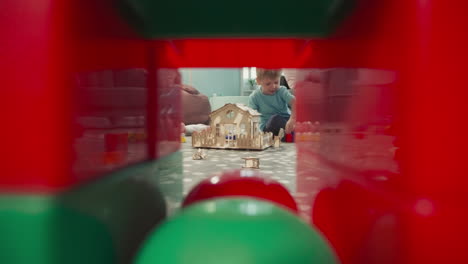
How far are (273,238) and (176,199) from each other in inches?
19.7

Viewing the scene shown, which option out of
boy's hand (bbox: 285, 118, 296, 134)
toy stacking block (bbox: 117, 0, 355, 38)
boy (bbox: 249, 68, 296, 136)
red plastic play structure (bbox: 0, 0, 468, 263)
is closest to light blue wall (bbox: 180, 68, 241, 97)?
boy (bbox: 249, 68, 296, 136)

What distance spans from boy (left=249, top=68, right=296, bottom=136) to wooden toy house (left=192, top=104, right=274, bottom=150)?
0.40 meters

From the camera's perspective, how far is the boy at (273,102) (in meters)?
3.17

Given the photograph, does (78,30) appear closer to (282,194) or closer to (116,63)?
(116,63)

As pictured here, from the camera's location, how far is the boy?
10.4ft

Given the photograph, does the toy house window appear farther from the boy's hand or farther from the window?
the window

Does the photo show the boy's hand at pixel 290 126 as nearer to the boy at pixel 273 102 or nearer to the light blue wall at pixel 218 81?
the boy at pixel 273 102

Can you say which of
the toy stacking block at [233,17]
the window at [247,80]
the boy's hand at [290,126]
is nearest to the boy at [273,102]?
the boy's hand at [290,126]

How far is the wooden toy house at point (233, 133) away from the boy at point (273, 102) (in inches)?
15.6

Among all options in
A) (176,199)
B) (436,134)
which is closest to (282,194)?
(176,199)

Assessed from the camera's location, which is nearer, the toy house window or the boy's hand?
the toy house window

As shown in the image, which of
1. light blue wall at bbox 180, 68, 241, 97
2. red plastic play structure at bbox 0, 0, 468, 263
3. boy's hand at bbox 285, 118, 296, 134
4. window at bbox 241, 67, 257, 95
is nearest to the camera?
red plastic play structure at bbox 0, 0, 468, 263

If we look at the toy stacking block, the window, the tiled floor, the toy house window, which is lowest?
the tiled floor

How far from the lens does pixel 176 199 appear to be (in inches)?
31.6
